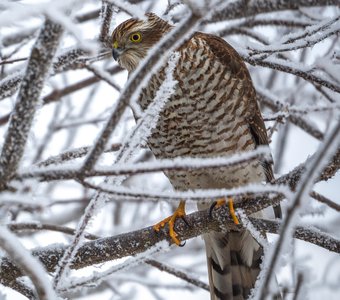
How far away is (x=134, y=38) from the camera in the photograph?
190 inches

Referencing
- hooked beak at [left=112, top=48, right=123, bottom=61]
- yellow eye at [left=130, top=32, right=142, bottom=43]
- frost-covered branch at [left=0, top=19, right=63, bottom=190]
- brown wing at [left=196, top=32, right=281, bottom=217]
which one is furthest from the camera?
yellow eye at [left=130, top=32, right=142, bottom=43]

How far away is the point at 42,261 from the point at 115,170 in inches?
67.5

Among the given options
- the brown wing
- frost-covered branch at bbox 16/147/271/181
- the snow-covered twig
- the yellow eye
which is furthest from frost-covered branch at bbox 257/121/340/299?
the yellow eye

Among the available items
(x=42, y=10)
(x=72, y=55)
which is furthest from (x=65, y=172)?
(x=72, y=55)

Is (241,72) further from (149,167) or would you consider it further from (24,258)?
(24,258)

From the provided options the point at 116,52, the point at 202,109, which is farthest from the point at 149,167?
the point at 116,52

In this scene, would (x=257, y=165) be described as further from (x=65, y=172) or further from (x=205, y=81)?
(x=65, y=172)

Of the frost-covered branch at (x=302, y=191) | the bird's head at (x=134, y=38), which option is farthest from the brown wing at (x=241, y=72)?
the frost-covered branch at (x=302, y=191)

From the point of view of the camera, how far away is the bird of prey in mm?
4383

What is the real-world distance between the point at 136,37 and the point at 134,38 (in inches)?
0.7

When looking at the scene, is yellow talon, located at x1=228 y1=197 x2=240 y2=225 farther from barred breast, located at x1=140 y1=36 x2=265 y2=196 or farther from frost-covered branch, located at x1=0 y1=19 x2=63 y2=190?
frost-covered branch, located at x1=0 y1=19 x2=63 y2=190

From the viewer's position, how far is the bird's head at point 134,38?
4746mm

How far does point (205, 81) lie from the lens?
14.4 ft

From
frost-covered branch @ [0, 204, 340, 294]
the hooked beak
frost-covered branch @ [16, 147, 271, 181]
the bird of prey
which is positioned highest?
the hooked beak
